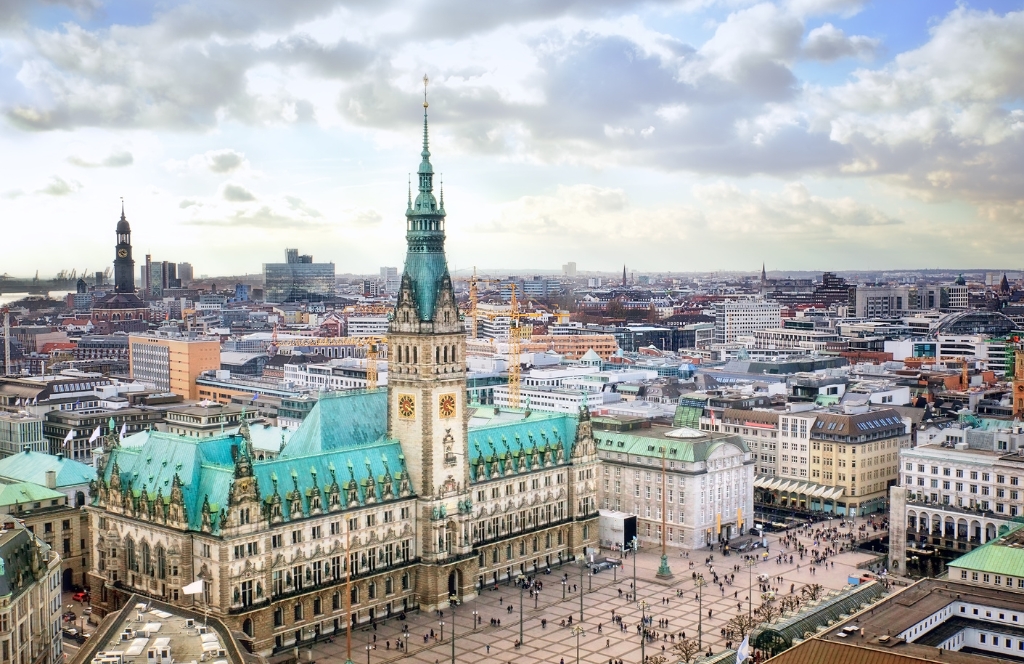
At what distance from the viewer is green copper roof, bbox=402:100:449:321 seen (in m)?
145

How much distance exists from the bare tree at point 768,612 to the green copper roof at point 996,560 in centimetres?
1977

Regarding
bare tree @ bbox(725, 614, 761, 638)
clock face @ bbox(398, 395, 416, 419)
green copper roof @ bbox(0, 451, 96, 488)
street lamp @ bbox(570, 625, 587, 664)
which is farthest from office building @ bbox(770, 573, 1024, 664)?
green copper roof @ bbox(0, 451, 96, 488)

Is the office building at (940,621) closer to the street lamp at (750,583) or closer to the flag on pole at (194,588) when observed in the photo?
the street lamp at (750,583)

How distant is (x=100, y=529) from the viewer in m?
135

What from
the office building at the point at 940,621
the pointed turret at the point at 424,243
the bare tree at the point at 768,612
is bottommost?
the bare tree at the point at 768,612

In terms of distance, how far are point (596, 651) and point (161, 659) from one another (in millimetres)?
51393

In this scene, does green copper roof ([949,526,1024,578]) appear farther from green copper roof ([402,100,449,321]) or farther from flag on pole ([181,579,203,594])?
flag on pole ([181,579,203,594])

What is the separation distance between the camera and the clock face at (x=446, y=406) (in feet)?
473

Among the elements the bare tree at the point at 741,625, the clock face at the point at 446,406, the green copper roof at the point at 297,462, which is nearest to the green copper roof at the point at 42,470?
the green copper roof at the point at 297,462

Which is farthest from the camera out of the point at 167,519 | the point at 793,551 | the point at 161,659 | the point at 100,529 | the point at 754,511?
the point at 754,511

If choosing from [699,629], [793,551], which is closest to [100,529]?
[699,629]

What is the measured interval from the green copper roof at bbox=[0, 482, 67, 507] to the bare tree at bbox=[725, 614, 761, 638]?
82.8m

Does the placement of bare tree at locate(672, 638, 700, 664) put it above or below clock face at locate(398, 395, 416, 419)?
below

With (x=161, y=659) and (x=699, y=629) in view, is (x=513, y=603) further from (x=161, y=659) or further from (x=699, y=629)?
(x=161, y=659)
